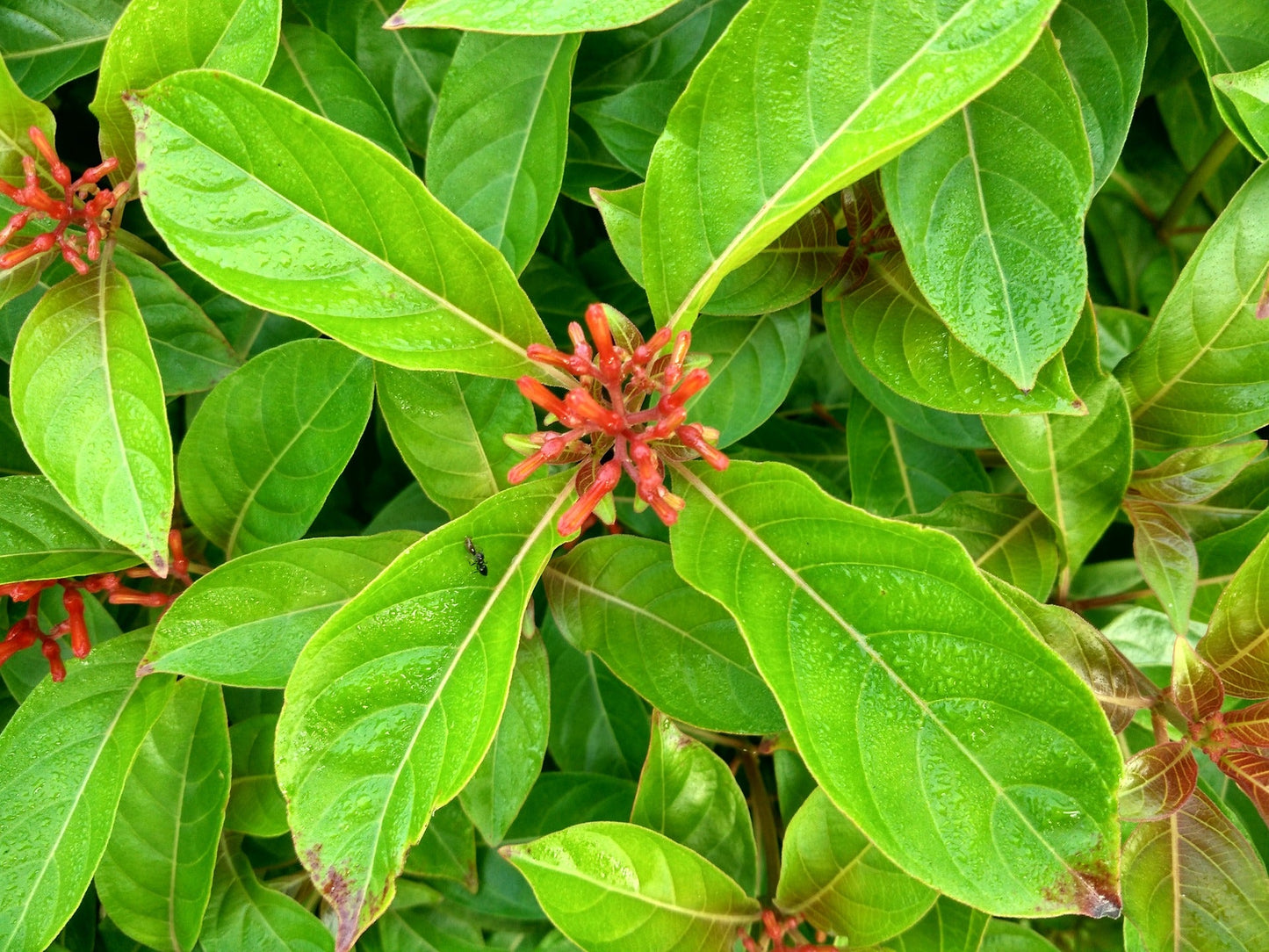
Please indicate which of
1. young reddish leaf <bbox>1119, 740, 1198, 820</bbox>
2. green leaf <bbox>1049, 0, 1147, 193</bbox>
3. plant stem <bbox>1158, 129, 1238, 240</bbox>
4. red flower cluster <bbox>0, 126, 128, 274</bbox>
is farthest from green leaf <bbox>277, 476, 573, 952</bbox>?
plant stem <bbox>1158, 129, 1238, 240</bbox>

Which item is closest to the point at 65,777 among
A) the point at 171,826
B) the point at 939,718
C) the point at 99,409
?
the point at 171,826

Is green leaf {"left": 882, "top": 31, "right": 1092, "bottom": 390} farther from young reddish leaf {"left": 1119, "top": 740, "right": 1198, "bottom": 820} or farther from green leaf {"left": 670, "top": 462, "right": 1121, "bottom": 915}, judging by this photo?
young reddish leaf {"left": 1119, "top": 740, "right": 1198, "bottom": 820}

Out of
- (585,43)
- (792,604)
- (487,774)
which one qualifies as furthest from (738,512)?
(585,43)

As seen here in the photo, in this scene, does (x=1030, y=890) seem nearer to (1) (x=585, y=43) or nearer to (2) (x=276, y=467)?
(2) (x=276, y=467)

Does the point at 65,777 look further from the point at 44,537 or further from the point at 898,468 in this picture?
the point at 898,468

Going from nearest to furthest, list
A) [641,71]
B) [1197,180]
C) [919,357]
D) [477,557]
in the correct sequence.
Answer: [477,557] < [919,357] < [641,71] < [1197,180]
